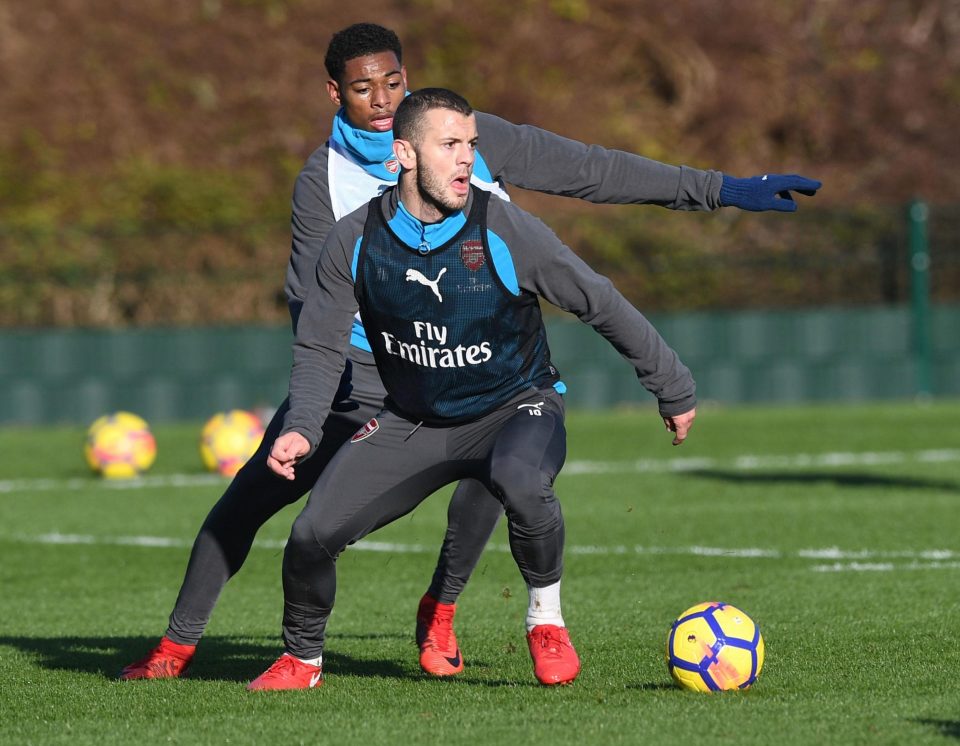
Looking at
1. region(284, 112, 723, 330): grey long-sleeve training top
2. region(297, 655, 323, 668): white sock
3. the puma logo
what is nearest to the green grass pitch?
region(297, 655, 323, 668): white sock

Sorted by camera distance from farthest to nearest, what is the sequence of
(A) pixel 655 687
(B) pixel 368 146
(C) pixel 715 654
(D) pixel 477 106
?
(D) pixel 477 106
(B) pixel 368 146
(A) pixel 655 687
(C) pixel 715 654

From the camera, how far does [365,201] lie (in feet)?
21.5

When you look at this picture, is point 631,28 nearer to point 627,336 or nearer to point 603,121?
point 603,121

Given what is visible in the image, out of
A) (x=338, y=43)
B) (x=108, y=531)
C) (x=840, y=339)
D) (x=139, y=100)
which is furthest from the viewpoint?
(x=139, y=100)

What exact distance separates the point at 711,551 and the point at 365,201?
4208 mm

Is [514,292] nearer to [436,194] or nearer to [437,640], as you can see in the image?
[436,194]

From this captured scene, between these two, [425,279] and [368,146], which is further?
[368,146]

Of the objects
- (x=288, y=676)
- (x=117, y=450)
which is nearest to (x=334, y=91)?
(x=288, y=676)

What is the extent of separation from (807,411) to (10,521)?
34.6ft

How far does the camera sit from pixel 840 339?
21.2 meters

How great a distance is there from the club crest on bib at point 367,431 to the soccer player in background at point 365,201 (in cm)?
36

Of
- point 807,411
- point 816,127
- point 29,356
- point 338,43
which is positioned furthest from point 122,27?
point 338,43

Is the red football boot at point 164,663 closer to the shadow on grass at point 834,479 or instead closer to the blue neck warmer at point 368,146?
the blue neck warmer at point 368,146

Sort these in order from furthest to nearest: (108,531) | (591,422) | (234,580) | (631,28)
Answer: (631,28), (591,422), (108,531), (234,580)
